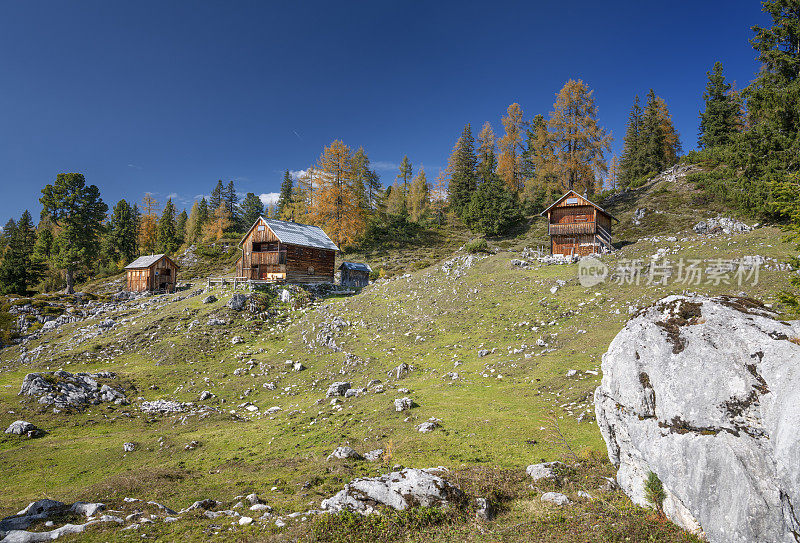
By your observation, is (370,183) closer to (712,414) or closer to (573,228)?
(573,228)

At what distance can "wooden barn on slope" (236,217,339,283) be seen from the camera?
44312 mm

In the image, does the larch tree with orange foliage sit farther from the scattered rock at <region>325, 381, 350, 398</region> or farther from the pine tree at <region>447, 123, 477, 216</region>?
the scattered rock at <region>325, 381, 350, 398</region>

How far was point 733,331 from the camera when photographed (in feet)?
23.2

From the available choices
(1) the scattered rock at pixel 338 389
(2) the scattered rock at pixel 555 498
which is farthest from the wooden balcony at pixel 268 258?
(2) the scattered rock at pixel 555 498

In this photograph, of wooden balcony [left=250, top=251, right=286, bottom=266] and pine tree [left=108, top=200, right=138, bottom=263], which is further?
pine tree [left=108, top=200, right=138, bottom=263]

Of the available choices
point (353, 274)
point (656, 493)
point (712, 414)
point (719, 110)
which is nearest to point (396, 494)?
point (656, 493)

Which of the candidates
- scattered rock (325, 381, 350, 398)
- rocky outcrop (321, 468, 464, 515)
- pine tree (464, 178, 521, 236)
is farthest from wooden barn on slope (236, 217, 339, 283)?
rocky outcrop (321, 468, 464, 515)

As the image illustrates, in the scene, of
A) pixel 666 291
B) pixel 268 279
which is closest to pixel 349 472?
pixel 666 291

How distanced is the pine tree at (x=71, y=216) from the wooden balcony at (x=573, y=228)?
258 feet

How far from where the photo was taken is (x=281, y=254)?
44094mm

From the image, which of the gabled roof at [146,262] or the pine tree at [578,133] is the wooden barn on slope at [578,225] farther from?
the gabled roof at [146,262]

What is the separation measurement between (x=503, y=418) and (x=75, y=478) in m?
17.3

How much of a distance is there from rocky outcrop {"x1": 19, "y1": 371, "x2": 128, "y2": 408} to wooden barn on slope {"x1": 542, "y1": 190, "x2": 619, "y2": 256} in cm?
4834

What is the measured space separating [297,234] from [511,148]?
53265 millimetres
